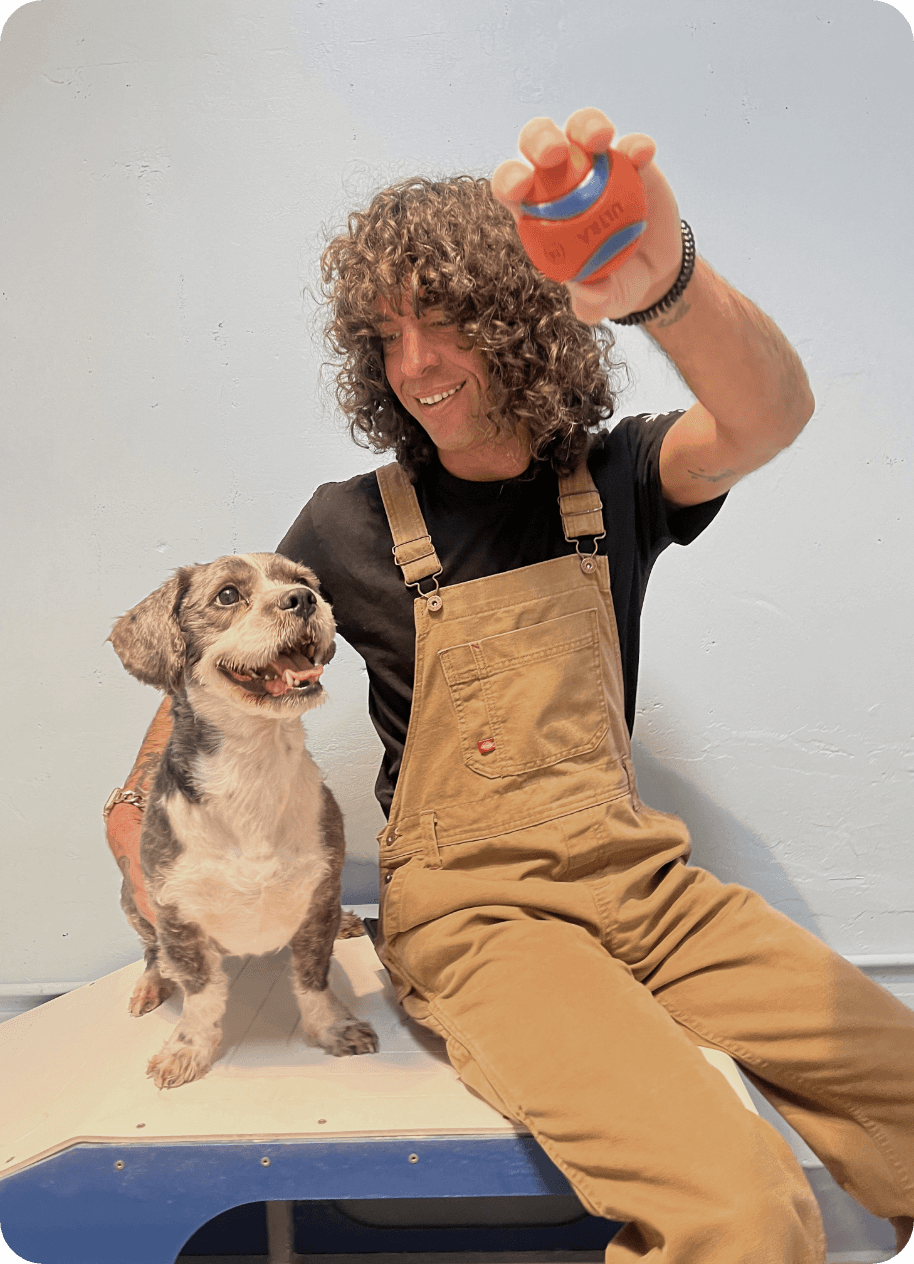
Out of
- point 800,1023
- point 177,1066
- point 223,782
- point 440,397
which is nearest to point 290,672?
point 223,782

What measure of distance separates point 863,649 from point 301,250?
120cm

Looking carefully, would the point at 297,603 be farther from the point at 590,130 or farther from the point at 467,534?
the point at 590,130

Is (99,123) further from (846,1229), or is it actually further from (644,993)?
(846,1229)

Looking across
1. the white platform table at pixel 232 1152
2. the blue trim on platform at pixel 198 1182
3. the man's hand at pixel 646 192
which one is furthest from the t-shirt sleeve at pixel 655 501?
the blue trim on platform at pixel 198 1182

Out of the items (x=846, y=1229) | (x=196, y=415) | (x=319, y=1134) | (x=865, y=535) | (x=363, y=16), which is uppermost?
(x=363, y=16)

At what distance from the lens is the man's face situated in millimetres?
1192

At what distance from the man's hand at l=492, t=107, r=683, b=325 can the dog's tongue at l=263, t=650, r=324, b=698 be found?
498 millimetres

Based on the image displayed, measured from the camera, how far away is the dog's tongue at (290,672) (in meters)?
1.11

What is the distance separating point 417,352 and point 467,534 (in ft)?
0.81

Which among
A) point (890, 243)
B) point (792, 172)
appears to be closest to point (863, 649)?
point (890, 243)

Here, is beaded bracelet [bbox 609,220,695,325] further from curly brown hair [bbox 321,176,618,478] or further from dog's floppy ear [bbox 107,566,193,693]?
dog's floppy ear [bbox 107,566,193,693]

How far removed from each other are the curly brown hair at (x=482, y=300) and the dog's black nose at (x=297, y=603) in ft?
1.16

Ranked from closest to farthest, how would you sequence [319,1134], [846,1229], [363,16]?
1. [319,1134]
2. [846,1229]
3. [363,16]

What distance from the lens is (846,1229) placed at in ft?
4.17
